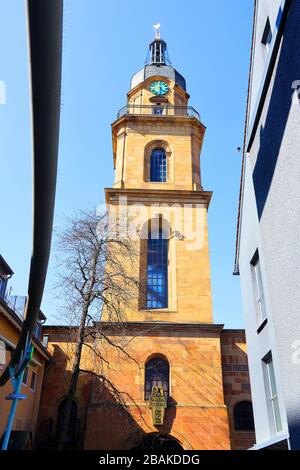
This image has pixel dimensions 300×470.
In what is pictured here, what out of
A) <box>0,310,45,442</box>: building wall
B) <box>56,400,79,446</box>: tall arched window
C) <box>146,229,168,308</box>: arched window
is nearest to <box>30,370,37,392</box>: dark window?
<box>0,310,45,442</box>: building wall

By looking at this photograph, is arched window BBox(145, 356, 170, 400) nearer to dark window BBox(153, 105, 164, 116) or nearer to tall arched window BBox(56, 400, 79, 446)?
tall arched window BBox(56, 400, 79, 446)

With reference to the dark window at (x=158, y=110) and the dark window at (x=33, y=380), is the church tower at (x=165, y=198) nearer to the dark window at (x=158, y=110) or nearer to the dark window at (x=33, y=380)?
the dark window at (x=158, y=110)

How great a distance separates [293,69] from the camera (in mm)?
7383

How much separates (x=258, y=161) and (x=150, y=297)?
45.1 ft

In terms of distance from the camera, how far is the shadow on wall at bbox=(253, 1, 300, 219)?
24.1 feet

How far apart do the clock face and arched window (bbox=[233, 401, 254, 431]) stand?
23437 millimetres

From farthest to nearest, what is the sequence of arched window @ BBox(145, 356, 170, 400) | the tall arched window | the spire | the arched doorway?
the spire
arched window @ BBox(145, 356, 170, 400)
the tall arched window
the arched doorway

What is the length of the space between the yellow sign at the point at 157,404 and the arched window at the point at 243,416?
11.9ft

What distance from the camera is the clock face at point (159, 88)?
106 feet

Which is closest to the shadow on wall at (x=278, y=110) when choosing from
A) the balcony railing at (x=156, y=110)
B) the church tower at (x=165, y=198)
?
the church tower at (x=165, y=198)

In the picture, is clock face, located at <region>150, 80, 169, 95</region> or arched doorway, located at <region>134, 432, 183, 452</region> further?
clock face, located at <region>150, 80, 169, 95</region>

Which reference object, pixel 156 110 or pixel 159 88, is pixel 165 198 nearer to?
pixel 156 110

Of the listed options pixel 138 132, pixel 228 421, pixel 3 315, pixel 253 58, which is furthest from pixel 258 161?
pixel 138 132

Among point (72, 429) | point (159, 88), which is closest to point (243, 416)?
point (72, 429)
